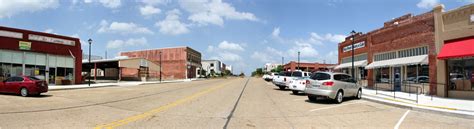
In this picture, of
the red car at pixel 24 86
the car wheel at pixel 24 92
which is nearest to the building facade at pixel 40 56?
the red car at pixel 24 86

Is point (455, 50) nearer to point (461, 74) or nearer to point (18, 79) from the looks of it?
point (461, 74)

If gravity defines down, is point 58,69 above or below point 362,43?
below

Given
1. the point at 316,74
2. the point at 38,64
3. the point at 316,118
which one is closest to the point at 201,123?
the point at 316,118

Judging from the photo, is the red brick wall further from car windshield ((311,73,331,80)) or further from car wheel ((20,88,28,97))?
car wheel ((20,88,28,97))

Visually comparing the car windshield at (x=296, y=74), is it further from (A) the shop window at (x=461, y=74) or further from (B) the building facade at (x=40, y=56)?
(B) the building facade at (x=40, y=56)

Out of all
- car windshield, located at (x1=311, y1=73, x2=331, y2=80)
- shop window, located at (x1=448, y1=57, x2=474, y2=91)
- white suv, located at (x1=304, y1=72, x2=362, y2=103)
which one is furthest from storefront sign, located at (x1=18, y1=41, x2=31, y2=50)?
shop window, located at (x1=448, y1=57, x2=474, y2=91)

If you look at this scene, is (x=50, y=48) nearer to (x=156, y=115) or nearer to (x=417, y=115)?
(x=156, y=115)

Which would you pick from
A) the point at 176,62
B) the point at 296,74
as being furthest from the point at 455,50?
the point at 176,62

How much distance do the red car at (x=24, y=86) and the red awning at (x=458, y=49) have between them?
22.5 meters

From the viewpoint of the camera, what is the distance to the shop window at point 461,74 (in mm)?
18081

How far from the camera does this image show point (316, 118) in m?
11.2

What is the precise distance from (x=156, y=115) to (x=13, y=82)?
1427 cm

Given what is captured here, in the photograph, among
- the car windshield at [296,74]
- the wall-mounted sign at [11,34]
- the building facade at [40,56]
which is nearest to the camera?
the car windshield at [296,74]

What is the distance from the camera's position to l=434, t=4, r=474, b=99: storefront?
17953mm
